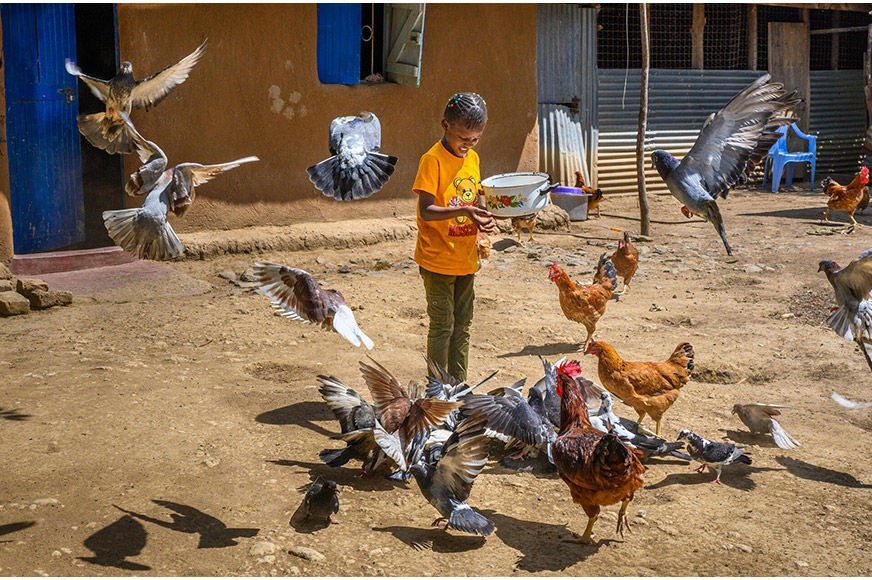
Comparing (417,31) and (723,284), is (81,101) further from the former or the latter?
(723,284)

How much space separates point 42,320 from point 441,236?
3844mm

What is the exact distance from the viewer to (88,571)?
3289 millimetres

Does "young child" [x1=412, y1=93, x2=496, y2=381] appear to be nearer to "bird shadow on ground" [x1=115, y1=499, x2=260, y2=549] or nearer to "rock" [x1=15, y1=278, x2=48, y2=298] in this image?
"bird shadow on ground" [x1=115, y1=499, x2=260, y2=549]

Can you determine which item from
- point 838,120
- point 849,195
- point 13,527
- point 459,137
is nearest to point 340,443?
point 13,527

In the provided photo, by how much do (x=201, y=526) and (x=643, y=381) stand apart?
2.47 metres

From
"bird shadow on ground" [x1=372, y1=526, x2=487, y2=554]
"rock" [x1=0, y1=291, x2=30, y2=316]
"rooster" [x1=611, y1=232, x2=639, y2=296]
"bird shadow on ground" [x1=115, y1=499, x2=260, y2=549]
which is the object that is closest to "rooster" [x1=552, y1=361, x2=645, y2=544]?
"bird shadow on ground" [x1=372, y1=526, x2=487, y2=554]

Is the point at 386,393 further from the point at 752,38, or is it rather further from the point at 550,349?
the point at 752,38

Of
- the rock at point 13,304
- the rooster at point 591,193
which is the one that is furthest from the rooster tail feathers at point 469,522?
the rooster at point 591,193

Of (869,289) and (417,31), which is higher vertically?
(417,31)

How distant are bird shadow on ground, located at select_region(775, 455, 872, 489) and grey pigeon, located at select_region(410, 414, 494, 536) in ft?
6.00

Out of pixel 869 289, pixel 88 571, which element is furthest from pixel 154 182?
pixel 869 289

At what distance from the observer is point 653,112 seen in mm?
14289

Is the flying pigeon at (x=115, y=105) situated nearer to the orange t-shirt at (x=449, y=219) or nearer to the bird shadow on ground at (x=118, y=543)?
the orange t-shirt at (x=449, y=219)

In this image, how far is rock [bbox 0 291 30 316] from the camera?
6816mm
